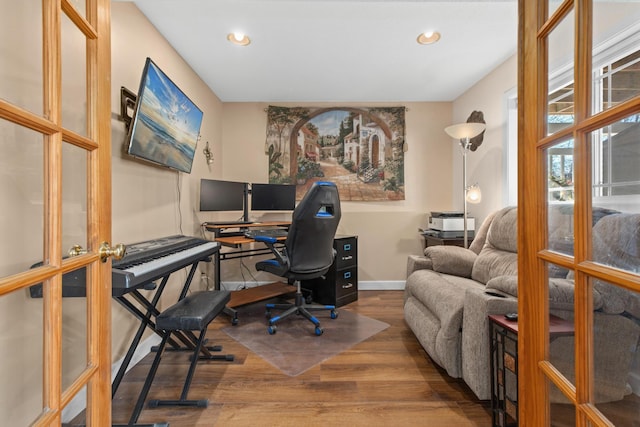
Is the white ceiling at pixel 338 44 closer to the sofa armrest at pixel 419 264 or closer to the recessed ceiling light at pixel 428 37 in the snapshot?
the recessed ceiling light at pixel 428 37

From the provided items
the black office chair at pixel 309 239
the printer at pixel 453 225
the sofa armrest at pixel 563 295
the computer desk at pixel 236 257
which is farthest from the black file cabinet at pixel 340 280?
the sofa armrest at pixel 563 295

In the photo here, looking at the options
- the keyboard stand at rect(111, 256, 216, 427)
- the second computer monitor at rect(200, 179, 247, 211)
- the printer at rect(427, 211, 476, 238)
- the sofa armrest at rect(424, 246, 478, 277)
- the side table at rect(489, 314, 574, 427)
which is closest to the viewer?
Result: the side table at rect(489, 314, 574, 427)

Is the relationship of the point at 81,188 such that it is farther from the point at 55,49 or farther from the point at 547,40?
the point at 547,40

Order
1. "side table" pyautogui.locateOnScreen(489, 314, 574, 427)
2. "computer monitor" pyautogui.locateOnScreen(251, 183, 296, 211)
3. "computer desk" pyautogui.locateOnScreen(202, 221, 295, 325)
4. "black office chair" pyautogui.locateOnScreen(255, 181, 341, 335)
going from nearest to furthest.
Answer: "side table" pyautogui.locateOnScreen(489, 314, 574, 427), "black office chair" pyautogui.locateOnScreen(255, 181, 341, 335), "computer desk" pyautogui.locateOnScreen(202, 221, 295, 325), "computer monitor" pyautogui.locateOnScreen(251, 183, 296, 211)

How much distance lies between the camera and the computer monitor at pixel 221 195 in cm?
248

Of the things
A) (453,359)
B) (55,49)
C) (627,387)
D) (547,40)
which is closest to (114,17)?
(55,49)

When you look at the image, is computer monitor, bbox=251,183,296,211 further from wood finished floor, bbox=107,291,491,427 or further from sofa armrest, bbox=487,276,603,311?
sofa armrest, bbox=487,276,603,311

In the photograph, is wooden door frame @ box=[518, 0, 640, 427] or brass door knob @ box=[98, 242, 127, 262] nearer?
wooden door frame @ box=[518, 0, 640, 427]

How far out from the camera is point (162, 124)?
1.79m

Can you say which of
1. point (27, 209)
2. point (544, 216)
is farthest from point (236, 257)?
point (544, 216)

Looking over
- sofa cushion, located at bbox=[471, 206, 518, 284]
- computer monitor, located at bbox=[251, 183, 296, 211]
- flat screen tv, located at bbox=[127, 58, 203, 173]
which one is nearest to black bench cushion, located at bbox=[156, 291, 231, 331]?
flat screen tv, located at bbox=[127, 58, 203, 173]

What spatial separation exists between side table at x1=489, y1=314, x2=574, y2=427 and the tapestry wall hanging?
2.27m

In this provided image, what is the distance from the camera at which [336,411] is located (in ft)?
4.38

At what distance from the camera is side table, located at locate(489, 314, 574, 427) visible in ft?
3.45
